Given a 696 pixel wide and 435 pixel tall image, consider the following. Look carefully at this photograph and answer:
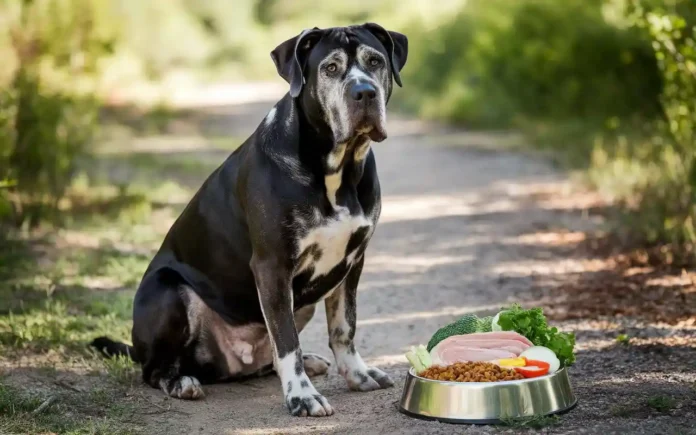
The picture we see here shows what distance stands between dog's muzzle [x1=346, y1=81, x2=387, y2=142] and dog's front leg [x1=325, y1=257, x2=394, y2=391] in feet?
2.70

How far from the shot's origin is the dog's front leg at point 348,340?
4.91m

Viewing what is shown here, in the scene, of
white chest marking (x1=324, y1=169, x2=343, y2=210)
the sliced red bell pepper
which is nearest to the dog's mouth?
white chest marking (x1=324, y1=169, x2=343, y2=210)

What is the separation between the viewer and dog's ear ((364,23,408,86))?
4.68 m

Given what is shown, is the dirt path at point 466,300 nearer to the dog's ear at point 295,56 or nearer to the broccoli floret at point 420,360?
the broccoli floret at point 420,360

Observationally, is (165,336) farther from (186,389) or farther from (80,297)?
(80,297)

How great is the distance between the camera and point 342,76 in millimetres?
4449

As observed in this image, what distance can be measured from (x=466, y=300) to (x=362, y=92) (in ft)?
9.34

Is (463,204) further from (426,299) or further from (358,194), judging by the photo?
(358,194)

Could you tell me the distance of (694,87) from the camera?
27.0 feet

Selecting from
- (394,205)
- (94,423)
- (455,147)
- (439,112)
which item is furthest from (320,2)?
(94,423)

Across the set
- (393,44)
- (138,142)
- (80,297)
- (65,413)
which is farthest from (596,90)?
(65,413)

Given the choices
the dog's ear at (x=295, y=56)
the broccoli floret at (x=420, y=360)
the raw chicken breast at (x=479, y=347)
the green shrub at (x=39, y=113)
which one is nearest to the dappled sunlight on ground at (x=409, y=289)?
the broccoli floret at (x=420, y=360)

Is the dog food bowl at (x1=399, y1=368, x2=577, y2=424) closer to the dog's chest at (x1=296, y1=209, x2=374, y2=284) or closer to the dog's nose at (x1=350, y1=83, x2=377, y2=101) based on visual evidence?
the dog's chest at (x1=296, y1=209, x2=374, y2=284)

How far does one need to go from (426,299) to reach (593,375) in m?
2.24
